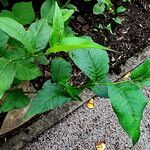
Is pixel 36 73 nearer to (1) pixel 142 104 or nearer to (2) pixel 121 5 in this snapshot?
(1) pixel 142 104

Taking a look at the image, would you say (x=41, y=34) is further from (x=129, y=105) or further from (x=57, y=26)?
(x=129, y=105)

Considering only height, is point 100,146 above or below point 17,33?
below

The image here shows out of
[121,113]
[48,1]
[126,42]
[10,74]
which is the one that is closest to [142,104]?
[121,113]

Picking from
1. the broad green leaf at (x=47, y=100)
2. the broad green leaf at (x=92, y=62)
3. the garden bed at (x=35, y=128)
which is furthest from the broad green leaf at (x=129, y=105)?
the garden bed at (x=35, y=128)

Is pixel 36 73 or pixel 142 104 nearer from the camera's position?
pixel 142 104

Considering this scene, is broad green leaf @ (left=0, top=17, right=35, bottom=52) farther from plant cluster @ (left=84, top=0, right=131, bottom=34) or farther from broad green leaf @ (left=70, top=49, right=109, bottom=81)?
plant cluster @ (left=84, top=0, right=131, bottom=34)

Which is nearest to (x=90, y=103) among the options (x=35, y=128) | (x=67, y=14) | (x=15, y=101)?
(x=35, y=128)
